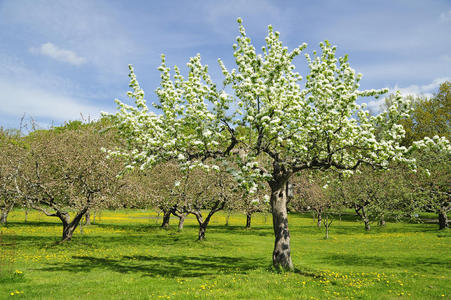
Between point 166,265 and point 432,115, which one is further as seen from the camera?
point 432,115

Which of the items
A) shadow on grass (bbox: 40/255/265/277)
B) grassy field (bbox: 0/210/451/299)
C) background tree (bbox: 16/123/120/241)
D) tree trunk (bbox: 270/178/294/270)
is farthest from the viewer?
background tree (bbox: 16/123/120/241)

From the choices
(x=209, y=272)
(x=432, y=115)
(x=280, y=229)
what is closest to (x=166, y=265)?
(x=209, y=272)

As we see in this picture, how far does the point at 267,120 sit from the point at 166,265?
39.7 ft

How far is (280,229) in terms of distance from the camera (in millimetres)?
17703

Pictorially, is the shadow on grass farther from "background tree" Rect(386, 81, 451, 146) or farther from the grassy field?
"background tree" Rect(386, 81, 451, 146)

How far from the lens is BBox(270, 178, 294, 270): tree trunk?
17562mm

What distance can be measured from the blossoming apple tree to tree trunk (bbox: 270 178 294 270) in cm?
5

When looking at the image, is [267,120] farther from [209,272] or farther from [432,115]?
[432,115]

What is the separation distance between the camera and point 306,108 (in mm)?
15031

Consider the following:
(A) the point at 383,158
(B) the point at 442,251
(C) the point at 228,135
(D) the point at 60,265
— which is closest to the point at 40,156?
(D) the point at 60,265

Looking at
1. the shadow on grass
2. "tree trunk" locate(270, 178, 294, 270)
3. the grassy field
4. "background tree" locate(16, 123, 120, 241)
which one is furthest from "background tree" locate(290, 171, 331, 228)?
"background tree" locate(16, 123, 120, 241)

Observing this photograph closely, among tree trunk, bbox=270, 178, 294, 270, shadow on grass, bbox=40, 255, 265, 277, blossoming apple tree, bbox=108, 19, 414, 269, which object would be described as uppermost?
blossoming apple tree, bbox=108, 19, 414, 269

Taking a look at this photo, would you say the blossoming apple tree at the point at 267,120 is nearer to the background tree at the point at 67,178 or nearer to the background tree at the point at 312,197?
the background tree at the point at 67,178

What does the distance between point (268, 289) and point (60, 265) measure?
12.7 metres
